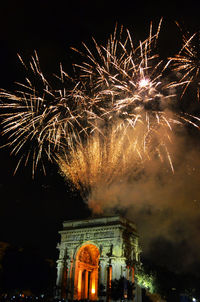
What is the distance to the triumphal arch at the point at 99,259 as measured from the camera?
37.9 metres

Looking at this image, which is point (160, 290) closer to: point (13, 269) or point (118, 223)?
point (118, 223)

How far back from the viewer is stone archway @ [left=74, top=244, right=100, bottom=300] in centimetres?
4206

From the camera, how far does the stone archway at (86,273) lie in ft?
138

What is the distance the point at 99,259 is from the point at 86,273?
6.55 metres

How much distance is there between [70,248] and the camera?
43.9 meters

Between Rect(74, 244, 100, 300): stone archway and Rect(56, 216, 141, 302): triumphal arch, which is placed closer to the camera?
Rect(56, 216, 141, 302): triumphal arch

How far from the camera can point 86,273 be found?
45.5 metres

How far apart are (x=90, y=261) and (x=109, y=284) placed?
396 inches

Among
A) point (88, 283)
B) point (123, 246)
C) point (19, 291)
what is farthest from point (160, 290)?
point (19, 291)

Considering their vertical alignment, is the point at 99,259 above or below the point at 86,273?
above

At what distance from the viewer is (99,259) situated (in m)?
40.5

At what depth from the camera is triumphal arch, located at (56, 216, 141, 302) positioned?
37906mm

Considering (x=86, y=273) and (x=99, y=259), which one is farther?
(x=86, y=273)

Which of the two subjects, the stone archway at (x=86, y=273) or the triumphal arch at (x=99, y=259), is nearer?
the triumphal arch at (x=99, y=259)
